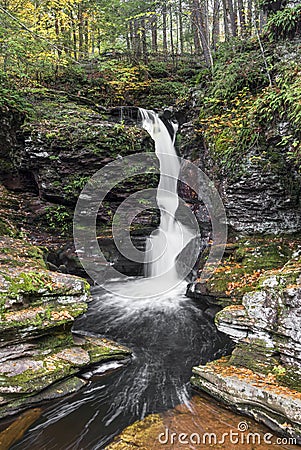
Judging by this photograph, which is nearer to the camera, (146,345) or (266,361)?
(266,361)

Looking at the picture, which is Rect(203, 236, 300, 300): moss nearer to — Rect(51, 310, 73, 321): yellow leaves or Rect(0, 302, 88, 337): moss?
Rect(0, 302, 88, 337): moss

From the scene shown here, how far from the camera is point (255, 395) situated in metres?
4.16

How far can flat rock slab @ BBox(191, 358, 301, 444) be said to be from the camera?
3.78 m

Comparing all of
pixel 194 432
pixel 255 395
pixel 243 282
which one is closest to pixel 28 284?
pixel 194 432

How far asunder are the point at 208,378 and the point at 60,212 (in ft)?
23.4

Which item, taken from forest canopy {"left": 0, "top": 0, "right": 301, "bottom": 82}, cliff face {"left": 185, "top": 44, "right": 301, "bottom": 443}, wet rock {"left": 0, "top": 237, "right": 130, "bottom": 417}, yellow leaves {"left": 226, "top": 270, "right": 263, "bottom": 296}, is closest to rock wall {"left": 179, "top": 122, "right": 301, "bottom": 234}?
cliff face {"left": 185, "top": 44, "right": 301, "bottom": 443}

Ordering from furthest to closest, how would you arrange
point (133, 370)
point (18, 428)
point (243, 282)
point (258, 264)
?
1. point (258, 264)
2. point (243, 282)
3. point (133, 370)
4. point (18, 428)

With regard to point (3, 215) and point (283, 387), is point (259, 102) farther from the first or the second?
point (3, 215)

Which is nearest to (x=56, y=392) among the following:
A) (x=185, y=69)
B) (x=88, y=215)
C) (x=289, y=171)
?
(x=88, y=215)

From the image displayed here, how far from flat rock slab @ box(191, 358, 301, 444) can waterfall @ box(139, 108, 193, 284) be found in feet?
15.8

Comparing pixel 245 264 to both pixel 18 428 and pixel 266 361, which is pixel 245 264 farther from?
pixel 18 428

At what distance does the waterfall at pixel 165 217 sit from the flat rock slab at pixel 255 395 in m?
4.81

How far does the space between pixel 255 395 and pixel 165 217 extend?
7.03m

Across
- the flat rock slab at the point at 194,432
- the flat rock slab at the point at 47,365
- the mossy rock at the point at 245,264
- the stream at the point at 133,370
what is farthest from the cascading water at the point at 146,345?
the mossy rock at the point at 245,264
